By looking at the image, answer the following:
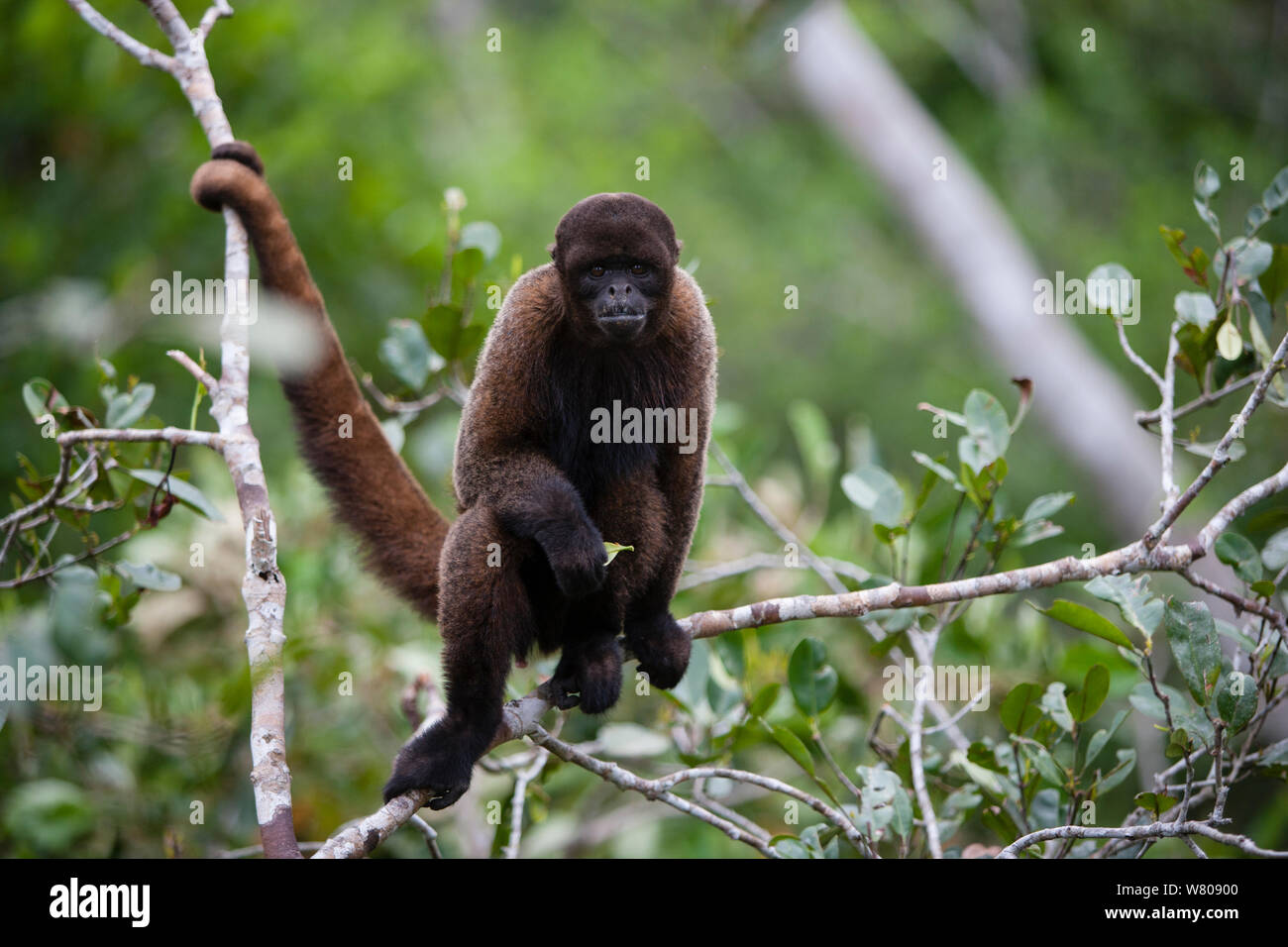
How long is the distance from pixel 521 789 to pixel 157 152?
6949 millimetres

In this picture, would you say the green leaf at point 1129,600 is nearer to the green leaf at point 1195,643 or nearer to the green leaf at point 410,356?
the green leaf at point 1195,643

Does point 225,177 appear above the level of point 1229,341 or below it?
above

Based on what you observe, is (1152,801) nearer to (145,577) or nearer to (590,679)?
(590,679)

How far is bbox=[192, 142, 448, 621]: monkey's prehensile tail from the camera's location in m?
4.32

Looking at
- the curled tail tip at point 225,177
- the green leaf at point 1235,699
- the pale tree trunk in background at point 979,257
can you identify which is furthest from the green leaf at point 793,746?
the pale tree trunk in background at point 979,257

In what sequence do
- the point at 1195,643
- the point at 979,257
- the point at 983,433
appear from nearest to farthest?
1. the point at 1195,643
2. the point at 983,433
3. the point at 979,257

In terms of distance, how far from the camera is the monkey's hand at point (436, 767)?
143 inches

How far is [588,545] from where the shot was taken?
3707 mm

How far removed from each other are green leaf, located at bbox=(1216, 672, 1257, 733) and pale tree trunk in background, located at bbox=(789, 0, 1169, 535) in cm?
691

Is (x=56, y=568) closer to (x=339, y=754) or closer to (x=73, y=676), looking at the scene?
(x=73, y=676)

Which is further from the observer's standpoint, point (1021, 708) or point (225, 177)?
point (225, 177)

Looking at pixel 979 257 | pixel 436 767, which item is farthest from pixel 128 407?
pixel 979 257

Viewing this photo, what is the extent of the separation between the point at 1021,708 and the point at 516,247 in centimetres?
840

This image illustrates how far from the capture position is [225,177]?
13.7ft
